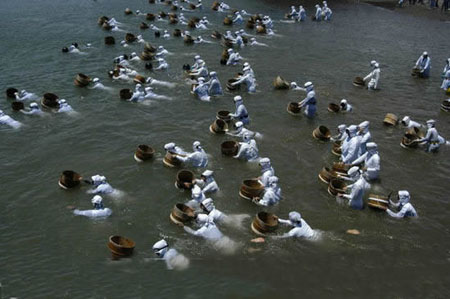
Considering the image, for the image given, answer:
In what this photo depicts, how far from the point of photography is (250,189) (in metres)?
17.9

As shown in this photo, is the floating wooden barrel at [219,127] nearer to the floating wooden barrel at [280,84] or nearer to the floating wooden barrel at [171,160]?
the floating wooden barrel at [171,160]

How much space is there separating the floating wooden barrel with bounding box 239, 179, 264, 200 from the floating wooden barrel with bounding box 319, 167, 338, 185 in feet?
10.3

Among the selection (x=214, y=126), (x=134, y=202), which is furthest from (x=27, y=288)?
(x=214, y=126)

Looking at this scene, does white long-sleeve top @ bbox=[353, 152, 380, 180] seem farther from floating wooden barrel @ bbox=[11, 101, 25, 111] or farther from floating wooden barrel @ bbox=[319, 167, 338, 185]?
floating wooden barrel @ bbox=[11, 101, 25, 111]

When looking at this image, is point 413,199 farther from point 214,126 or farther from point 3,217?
point 3,217

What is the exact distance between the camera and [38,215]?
1731cm

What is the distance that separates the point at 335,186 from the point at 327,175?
841mm

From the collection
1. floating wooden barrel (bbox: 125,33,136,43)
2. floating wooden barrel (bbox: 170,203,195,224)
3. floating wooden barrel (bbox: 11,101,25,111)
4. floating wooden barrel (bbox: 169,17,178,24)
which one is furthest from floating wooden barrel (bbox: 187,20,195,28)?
floating wooden barrel (bbox: 170,203,195,224)

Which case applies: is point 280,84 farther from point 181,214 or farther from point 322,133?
point 181,214

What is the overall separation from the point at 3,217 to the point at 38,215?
1326 millimetres

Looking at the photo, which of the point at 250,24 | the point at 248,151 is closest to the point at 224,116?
the point at 248,151

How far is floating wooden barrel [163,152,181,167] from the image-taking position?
66.3ft

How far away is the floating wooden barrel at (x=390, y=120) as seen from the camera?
990 inches

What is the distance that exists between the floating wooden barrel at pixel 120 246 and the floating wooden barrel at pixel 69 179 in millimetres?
4623
